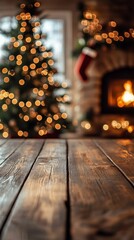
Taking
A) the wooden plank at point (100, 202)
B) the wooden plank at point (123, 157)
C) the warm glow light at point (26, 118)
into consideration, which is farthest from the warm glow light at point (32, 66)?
the wooden plank at point (100, 202)

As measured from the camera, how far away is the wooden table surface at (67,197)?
2.25 ft

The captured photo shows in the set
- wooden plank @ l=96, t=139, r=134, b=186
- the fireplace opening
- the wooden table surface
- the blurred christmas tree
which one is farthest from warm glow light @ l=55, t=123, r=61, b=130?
the wooden table surface

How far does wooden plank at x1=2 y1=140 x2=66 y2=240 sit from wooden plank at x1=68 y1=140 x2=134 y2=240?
3 centimetres

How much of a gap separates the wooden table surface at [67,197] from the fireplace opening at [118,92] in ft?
12.7

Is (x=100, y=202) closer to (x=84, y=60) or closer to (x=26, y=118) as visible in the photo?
(x=26, y=118)

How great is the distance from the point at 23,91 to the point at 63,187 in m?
3.74

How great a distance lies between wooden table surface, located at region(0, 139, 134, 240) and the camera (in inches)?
27.0

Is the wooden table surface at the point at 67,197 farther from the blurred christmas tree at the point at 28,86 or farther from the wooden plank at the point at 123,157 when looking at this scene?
the blurred christmas tree at the point at 28,86

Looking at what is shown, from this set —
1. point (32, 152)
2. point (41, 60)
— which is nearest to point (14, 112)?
point (41, 60)

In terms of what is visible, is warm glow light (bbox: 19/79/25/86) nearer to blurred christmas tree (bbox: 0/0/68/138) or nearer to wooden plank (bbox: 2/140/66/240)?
blurred christmas tree (bbox: 0/0/68/138)

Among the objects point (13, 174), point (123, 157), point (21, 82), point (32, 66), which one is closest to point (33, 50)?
point (32, 66)

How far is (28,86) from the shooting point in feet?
15.4

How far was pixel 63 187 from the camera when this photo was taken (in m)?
1.02

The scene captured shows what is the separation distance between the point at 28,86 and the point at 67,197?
3.84m
